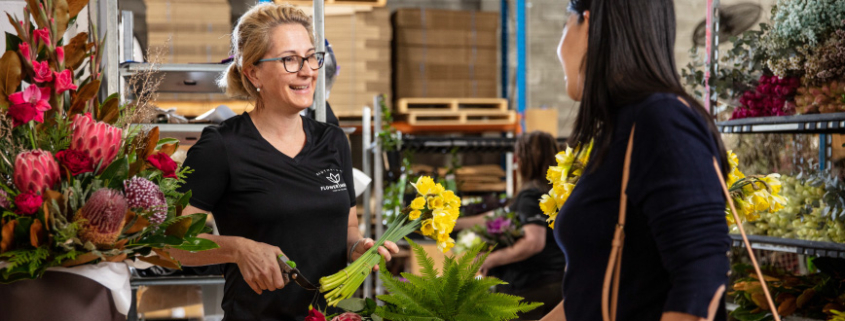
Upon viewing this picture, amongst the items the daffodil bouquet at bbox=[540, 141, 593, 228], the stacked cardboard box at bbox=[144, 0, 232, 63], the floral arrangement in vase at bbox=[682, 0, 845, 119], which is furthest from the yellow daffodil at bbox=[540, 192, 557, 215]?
the stacked cardboard box at bbox=[144, 0, 232, 63]

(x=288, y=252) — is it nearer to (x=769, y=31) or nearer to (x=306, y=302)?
(x=306, y=302)

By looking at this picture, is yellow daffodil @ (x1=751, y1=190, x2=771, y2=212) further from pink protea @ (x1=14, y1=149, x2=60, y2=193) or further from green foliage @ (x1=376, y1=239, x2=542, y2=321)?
pink protea @ (x1=14, y1=149, x2=60, y2=193)

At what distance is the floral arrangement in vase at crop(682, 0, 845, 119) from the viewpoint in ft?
8.54

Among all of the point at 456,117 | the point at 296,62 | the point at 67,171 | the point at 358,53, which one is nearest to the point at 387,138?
the point at 358,53

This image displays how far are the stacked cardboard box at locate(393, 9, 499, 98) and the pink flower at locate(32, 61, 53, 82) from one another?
495 centimetres

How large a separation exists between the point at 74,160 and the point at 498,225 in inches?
125

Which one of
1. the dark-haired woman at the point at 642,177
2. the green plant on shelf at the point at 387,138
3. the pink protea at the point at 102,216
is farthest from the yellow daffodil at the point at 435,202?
the green plant on shelf at the point at 387,138

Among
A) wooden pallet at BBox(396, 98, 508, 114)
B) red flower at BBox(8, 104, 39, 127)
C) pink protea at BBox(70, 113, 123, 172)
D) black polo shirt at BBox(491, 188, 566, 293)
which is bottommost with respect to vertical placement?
black polo shirt at BBox(491, 188, 566, 293)

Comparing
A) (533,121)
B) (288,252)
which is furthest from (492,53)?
(288,252)

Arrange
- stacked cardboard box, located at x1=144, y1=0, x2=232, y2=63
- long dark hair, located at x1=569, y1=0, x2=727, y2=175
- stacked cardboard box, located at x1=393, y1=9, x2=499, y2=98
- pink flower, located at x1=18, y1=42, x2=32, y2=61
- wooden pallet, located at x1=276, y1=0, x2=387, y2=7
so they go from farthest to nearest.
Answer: stacked cardboard box, located at x1=393, y1=9, x2=499, y2=98
wooden pallet, located at x1=276, y1=0, x2=387, y2=7
stacked cardboard box, located at x1=144, y1=0, x2=232, y2=63
pink flower, located at x1=18, y1=42, x2=32, y2=61
long dark hair, located at x1=569, y1=0, x2=727, y2=175

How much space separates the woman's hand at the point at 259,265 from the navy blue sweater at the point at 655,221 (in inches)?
26.0

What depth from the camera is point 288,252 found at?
1654mm

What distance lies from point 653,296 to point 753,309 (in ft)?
7.68

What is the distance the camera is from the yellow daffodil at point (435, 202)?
156cm
